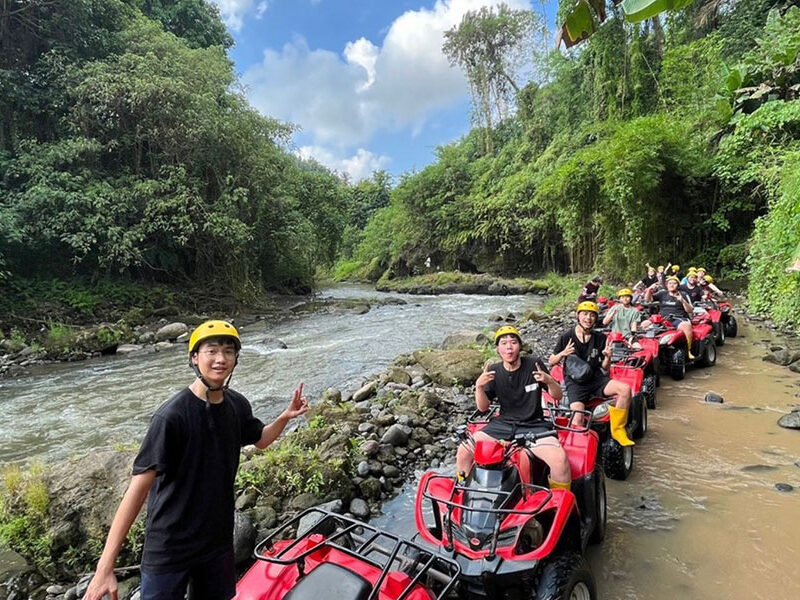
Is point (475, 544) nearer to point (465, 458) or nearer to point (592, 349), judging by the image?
point (465, 458)

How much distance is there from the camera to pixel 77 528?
3.52 metres

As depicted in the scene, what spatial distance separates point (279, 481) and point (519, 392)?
2131mm

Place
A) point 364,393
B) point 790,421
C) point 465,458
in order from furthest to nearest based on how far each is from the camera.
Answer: point 364,393 < point 790,421 < point 465,458

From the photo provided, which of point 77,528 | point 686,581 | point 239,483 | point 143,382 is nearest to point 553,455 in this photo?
point 686,581

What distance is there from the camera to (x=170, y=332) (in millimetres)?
13023

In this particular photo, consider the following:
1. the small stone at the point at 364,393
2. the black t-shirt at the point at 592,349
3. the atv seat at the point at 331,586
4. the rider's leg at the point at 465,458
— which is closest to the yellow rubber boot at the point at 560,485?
the rider's leg at the point at 465,458

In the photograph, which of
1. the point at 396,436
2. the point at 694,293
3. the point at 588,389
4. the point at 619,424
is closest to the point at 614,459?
the point at 619,424

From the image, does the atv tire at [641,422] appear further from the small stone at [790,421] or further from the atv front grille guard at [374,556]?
the atv front grille guard at [374,556]

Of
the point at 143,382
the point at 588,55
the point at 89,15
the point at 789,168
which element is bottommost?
the point at 143,382

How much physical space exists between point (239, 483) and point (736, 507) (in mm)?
3958

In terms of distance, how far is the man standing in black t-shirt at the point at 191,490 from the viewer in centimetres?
183

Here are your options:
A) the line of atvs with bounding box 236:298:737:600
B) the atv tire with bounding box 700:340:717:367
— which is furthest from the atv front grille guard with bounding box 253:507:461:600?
the atv tire with bounding box 700:340:717:367

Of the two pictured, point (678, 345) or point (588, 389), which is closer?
point (588, 389)

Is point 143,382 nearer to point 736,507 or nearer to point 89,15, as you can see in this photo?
point 736,507
